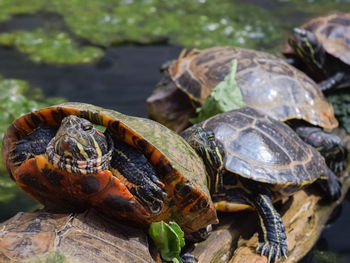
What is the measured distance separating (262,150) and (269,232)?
1.26 ft

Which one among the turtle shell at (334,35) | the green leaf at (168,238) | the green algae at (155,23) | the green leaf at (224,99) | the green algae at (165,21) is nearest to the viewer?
the green leaf at (168,238)

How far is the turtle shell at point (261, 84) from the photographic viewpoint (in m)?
2.96

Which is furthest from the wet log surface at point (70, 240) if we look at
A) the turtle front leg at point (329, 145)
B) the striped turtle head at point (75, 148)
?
the turtle front leg at point (329, 145)

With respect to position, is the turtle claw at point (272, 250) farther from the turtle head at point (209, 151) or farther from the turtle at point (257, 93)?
the turtle at point (257, 93)

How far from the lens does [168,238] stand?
169 cm

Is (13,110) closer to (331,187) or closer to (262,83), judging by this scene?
(262,83)

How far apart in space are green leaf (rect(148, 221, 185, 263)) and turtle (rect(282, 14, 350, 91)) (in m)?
2.28

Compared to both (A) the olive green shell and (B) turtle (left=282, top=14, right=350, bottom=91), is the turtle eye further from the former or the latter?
(B) turtle (left=282, top=14, right=350, bottom=91)

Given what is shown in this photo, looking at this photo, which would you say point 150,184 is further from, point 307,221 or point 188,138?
point 307,221

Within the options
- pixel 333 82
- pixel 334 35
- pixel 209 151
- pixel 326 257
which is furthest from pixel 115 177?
pixel 334 35

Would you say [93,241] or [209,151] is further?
[209,151]

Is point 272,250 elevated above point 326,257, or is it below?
above

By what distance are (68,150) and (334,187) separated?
5.73ft

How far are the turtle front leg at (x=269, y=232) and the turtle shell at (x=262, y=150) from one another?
118mm
